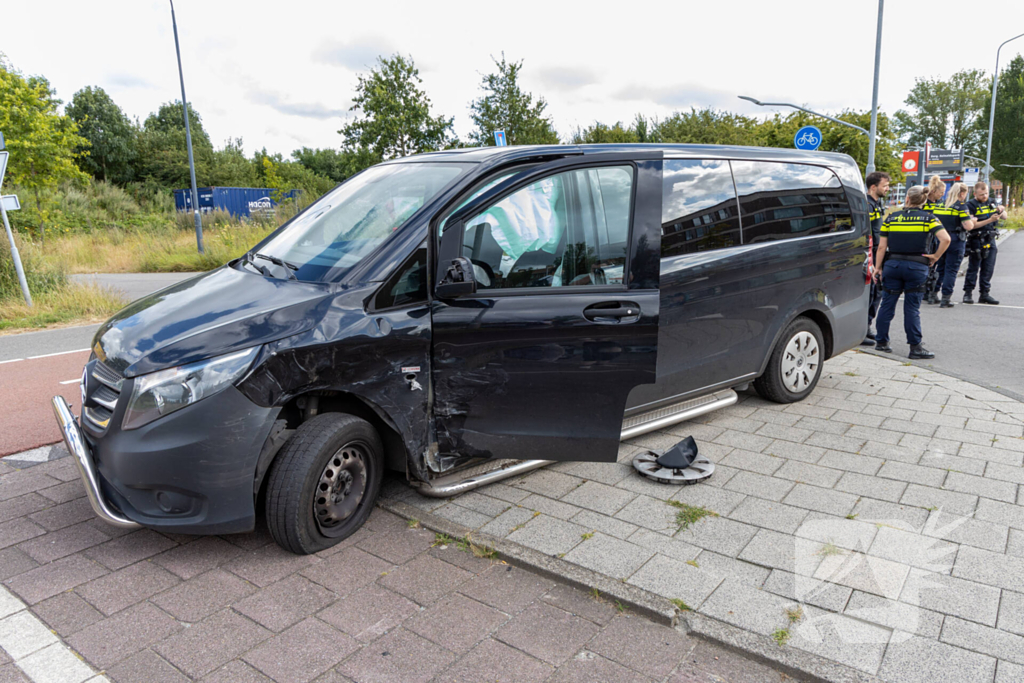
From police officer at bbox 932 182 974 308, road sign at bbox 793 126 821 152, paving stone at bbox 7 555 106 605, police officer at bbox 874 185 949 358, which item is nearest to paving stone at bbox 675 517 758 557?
paving stone at bbox 7 555 106 605

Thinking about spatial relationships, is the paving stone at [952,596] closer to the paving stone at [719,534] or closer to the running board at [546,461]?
the paving stone at [719,534]

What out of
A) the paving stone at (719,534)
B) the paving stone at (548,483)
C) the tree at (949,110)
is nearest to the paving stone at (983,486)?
the paving stone at (719,534)

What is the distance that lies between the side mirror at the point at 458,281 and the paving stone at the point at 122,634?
1802mm

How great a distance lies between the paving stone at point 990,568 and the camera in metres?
3.06

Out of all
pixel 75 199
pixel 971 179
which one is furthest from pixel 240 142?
pixel 971 179

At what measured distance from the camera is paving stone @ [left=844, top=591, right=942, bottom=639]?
9.02ft

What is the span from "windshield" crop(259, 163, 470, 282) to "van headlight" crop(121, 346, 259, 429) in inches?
26.4

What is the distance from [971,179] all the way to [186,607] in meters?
30.8

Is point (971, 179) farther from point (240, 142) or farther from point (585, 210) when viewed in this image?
point (240, 142)

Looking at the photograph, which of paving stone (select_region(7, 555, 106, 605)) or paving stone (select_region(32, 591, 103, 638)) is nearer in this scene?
paving stone (select_region(32, 591, 103, 638))

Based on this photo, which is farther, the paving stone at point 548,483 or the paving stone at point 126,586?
the paving stone at point 548,483

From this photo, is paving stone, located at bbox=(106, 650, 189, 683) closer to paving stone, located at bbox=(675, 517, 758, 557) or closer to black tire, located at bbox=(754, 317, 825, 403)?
paving stone, located at bbox=(675, 517, 758, 557)

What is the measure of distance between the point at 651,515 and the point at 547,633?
116 cm

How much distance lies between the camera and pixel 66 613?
114 inches
